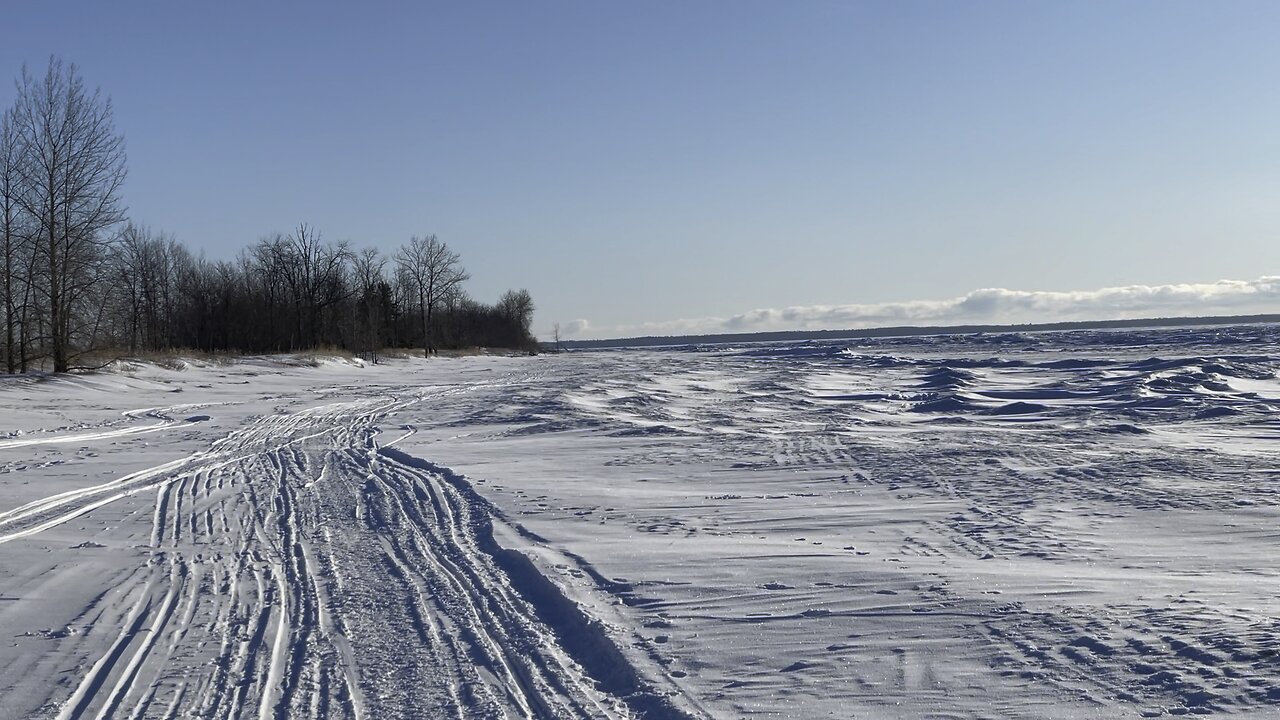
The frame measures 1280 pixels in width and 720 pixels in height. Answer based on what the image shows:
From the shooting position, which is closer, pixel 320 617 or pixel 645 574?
pixel 320 617

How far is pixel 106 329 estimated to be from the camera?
2862 centimetres

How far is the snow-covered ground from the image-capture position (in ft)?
14.8

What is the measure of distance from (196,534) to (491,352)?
255 ft

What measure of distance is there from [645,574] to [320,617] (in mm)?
2216

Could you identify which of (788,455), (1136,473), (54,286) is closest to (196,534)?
(788,455)

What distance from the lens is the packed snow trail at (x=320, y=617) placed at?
4.38 meters

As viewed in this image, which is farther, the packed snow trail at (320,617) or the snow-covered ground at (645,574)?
the snow-covered ground at (645,574)

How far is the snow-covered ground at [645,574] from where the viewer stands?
450 cm

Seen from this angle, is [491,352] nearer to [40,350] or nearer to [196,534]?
[40,350]

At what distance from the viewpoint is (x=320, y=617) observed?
18.5 ft

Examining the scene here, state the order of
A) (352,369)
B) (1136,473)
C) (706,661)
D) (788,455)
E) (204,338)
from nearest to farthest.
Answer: (706,661) → (1136,473) → (788,455) → (352,369) → (204,338)

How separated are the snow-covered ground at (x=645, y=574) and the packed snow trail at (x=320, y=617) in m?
0.03

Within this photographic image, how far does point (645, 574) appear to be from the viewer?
22.1 ft

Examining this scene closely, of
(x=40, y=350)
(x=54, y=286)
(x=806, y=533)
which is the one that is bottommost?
(x=806, y=533)
